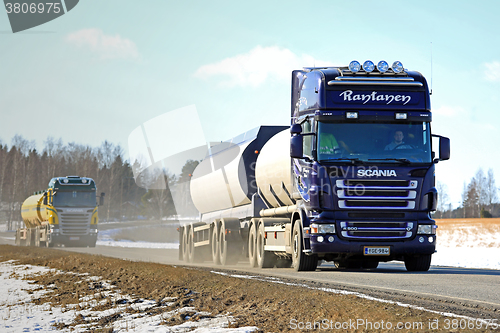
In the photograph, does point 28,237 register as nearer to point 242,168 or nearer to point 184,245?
point 184,245

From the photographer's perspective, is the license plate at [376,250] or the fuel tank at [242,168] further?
the fuel tank at [242,168]

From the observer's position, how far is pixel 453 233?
146 feet

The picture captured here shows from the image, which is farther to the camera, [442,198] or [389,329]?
[442,198]

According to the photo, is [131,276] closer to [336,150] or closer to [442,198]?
[336,150]

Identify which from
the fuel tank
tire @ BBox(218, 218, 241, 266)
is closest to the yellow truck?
the fuel tank

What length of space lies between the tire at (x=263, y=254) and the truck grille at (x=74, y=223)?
73.2 feet

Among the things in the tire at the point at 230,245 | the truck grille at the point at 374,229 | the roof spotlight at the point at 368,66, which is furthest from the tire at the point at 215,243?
the roof spotlight at the point at 368,66

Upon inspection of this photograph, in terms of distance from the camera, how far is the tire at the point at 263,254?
1644 centimetres

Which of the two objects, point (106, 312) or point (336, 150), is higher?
point (336, 150)

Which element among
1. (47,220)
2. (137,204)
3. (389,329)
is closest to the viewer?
(389,329)

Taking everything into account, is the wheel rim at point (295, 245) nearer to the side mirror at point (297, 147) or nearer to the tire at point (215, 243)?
the side mirror at point (297, 147)

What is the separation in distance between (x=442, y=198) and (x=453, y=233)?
76.1m

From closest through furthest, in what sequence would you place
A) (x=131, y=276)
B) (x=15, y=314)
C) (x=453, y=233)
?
(x=15, y=314) < (x=131, y=276) < (x=453, y=233)

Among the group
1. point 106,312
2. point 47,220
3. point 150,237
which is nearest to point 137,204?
point 150,237
